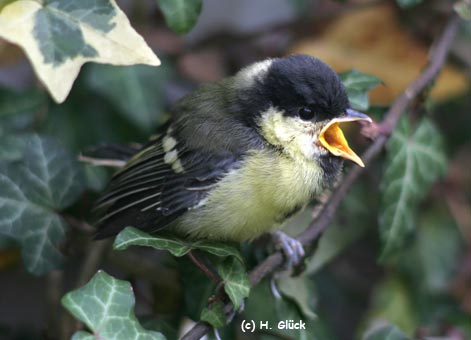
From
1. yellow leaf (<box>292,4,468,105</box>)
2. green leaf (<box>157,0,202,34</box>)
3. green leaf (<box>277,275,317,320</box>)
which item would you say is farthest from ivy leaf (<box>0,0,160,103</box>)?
yellow leaf (<box>292,4,468,105</box>)

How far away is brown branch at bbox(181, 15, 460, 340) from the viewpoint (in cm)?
124

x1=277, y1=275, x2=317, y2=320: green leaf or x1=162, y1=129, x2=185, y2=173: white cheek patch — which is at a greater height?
x1=162, y1=129, x2=185, y2=173: white cheek patch

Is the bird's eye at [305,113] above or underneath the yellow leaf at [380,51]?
above

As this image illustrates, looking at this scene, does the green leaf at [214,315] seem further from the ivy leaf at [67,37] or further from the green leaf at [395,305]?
the green leaf at [395,305]

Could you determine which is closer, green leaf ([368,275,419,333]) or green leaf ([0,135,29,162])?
green leaf ([0,135,29,162])

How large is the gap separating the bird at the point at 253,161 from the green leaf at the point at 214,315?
0.62 ft

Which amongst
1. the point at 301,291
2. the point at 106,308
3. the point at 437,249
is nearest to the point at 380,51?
the point at 437,249

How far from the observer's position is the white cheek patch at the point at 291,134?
4.14 feet

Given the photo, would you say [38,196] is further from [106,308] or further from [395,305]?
[395,305]

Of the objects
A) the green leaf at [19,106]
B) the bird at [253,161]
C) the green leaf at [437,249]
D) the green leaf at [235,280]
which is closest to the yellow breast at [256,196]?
the bird at [253,161]

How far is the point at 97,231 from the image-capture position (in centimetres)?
133

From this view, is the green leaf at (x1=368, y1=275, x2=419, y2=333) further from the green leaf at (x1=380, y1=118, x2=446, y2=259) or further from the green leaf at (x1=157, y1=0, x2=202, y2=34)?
the green leaf at (x1=157, y1=0, x2=202, y2=34)

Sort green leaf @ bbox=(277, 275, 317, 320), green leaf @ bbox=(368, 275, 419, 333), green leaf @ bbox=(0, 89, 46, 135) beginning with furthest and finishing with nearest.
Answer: green leaf @ bbox=(368, 275, 419, 333), green leaf @ bbox=(0, 89, 46, 135), green leaf @ bbox=(277, 275, 317, 320)

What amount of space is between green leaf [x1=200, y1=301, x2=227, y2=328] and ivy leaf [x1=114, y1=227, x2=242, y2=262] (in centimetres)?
8
